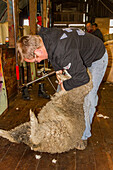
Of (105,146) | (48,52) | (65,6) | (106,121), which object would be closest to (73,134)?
(105,146)

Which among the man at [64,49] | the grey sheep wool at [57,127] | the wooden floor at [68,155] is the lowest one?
the wooden floor at [68,155]

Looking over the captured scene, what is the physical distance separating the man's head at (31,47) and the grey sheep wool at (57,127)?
563mm

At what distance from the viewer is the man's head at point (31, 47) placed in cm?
147

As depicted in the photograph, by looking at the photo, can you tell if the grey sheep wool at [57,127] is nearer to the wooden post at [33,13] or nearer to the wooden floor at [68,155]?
the wooden floor at [68,155]

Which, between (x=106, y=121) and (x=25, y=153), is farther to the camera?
(x=106, y=121)

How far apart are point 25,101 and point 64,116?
2040mm

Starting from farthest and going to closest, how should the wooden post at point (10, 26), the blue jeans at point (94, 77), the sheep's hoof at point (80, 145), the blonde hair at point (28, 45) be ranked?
1. the wooden post at point (10, 26)
2. the sheep's hoof at point (80, 145)
3. the blue jeans at point (94, 77)
4. the blonde hair at point (28, 45)

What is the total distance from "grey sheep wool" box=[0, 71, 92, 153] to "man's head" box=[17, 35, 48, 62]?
22.2 inches

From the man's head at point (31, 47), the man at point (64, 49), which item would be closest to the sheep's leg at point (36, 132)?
the man at point (64, 49)

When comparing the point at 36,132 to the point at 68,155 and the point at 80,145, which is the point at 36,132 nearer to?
the point at 68,155

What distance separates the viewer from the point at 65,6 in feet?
36.9

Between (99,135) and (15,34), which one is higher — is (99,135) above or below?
below

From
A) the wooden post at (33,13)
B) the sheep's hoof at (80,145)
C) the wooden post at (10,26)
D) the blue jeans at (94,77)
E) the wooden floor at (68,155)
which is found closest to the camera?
the wooden floor at (68,155)

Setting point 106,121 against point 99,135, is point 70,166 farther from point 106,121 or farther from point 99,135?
point 106,121
